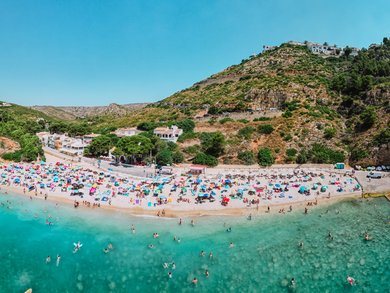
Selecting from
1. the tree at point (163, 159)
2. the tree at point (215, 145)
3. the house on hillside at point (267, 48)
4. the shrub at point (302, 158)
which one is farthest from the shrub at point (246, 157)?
the house on hillside at point (267, 48)

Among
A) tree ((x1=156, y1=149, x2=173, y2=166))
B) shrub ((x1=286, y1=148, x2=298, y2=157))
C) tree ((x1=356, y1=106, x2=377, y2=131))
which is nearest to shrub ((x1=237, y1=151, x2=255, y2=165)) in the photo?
shrub ((x1=286, y1=148, x2=298, y2=157))

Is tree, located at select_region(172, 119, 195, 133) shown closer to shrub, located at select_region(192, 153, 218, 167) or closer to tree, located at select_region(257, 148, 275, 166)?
shrub, located at select_region(192, 153, 218, 167)

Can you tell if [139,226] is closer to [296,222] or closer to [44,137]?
[296,222]

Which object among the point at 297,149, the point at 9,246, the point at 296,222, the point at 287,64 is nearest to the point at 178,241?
the point at 296,222

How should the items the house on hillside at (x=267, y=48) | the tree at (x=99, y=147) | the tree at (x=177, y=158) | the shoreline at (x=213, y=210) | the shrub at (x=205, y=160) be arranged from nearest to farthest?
the shoreline at (x=213, y=210)
the shrub at (x=205, y=160)
the tree at (x=177, y=158)
the tree at (x=99, y=147)
the house on hillside at (x=267, y=48)

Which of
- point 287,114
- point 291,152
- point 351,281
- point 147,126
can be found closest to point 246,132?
point 291,152

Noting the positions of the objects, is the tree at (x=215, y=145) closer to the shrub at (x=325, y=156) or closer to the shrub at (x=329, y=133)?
the shrub at (x=325, y=156)
